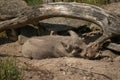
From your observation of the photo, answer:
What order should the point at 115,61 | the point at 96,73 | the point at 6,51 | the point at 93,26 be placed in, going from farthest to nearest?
the point at 93,26
the point at 6,51
the point at 115,61
the point at 96,73

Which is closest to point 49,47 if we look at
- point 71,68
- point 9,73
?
point 71,68

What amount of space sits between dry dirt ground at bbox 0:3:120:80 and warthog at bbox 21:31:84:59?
0.29 meters

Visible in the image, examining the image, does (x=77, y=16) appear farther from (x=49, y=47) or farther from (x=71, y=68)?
(x=71, y=68)

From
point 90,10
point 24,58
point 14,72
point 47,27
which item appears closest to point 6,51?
point 24,58

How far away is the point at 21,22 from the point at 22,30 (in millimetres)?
831

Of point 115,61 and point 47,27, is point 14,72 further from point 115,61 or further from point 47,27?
point 47,27

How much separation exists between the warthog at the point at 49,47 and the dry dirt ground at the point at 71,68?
0.29 meters

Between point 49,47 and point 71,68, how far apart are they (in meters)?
1.22

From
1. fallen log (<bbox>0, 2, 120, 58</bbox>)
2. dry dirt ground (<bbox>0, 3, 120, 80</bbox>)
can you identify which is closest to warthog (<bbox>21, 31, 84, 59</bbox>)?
dry dirt ground (<bbox>0, 3, 120, 80</bbox>)

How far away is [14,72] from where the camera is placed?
586cm

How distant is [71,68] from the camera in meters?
7.45

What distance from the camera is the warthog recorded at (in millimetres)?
8419

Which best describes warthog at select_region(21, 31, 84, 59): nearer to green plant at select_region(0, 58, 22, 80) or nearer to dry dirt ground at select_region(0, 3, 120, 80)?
dry dirt ground at select_region(0, 3, 120, 80)

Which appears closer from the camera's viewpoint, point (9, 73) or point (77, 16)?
point (9, 73)
